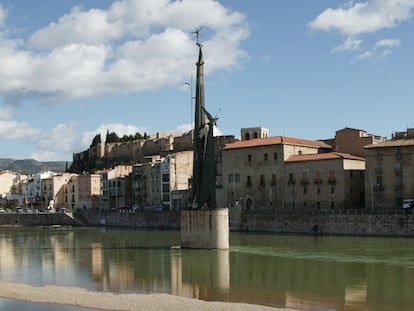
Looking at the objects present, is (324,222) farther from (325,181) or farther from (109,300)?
(109,300)

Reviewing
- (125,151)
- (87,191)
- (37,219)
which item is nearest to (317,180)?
(37,219)

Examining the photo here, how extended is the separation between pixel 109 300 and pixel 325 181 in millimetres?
48068

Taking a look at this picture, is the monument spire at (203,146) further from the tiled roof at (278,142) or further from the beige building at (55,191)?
the beige building at (55,191)

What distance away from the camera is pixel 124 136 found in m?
152

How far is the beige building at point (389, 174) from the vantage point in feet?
216

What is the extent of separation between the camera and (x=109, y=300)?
2736 cm

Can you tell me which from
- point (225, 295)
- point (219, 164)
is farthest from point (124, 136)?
point (225, 295)

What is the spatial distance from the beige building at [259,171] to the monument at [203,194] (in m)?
28.4

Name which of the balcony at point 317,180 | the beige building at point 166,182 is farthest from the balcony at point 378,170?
the beige building at point 166,182

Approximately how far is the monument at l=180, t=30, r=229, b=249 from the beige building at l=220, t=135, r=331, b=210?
1118 inches

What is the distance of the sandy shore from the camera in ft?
83.8

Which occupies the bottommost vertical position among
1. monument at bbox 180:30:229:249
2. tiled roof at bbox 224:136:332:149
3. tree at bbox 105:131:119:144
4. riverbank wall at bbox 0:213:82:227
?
riverbank wall at bbox 0:213:82:227

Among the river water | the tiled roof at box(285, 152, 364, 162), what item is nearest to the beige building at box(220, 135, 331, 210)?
the tiled roof at box(285, 152, 364, 162)

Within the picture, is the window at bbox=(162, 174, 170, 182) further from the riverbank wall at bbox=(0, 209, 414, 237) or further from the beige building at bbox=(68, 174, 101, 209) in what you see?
the beige building at bbox=(68, 174, 101, 209)
